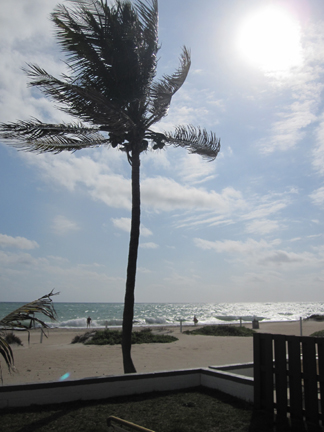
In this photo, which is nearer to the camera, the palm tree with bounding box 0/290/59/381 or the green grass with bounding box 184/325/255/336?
the palm tree with bounding box 0/290/59/381

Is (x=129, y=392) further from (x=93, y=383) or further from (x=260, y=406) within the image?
(x=260, y=406)

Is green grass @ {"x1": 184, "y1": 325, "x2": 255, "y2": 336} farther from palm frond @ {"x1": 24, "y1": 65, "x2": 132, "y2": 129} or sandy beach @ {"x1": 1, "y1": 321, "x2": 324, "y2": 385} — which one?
palm frond @ {"x1": 24, "y1": 65, "x2": 132, "y2": 129}

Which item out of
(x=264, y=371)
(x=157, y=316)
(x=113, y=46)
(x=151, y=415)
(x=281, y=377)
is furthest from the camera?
(x=157, y=316)

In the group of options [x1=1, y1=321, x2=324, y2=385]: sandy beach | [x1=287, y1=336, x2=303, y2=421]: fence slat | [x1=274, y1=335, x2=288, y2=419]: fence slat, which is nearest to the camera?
[x1=287, y1=336, x2=303, y2=421]: fence slat

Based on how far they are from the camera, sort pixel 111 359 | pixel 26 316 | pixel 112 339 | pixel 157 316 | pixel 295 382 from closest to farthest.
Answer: pixel 26 316, pixel 295 382, pixel 111 359, pixel 112 339, pixel 157 316

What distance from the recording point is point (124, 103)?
28.8 feet

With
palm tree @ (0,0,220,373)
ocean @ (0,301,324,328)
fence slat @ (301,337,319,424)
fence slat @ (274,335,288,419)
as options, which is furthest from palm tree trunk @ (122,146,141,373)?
ocean @ (0,301,324,328)

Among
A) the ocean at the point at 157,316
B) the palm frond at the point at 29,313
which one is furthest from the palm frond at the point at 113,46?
the ocean at the point at 157,316

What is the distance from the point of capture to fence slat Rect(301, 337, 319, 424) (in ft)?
15.4

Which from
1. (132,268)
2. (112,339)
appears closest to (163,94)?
(132,268)

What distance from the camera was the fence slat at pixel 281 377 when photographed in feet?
16.6

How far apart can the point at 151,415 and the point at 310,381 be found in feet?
7.84

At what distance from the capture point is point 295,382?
491 centimetres

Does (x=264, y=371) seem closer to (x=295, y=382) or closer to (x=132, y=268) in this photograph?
(x=295, y=382)
